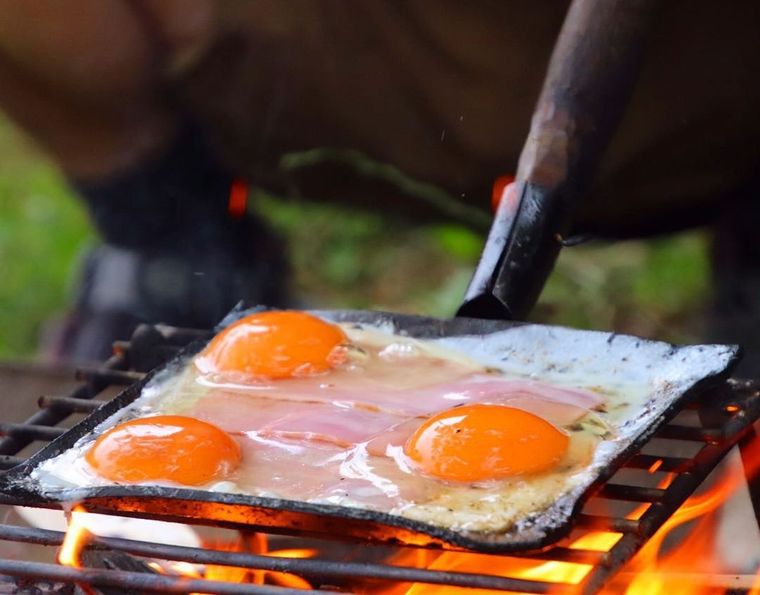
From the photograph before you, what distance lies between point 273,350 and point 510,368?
1.94 ft

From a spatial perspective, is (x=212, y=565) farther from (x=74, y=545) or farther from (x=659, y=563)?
(x=659, y=563)

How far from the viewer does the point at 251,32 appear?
400 centimetres

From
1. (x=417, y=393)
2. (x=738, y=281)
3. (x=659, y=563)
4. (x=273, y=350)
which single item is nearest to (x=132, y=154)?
(x=273, y=350)

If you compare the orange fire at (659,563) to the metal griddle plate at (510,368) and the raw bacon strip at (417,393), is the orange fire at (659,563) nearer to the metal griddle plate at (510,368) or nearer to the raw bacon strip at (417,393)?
the metal griddle plate at (510,368)

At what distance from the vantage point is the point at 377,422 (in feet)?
7.65

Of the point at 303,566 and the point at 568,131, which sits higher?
the point at 568,131

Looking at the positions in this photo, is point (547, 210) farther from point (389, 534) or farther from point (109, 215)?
point (109, 215)

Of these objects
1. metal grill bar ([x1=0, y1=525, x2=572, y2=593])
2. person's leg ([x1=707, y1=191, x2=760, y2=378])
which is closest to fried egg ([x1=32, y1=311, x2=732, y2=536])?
metal grill bar ([x1=0, y1=525, x2=572, y2=593])

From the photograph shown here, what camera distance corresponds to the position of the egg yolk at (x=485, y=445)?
2.05 m

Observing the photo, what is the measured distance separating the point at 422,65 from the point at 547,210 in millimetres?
1418

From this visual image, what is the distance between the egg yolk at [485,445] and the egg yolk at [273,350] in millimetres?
552

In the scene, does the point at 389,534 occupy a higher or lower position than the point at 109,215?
lower

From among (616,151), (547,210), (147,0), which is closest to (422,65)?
(616,151)

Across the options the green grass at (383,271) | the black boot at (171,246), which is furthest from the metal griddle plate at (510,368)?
the green grass at (383,271)
